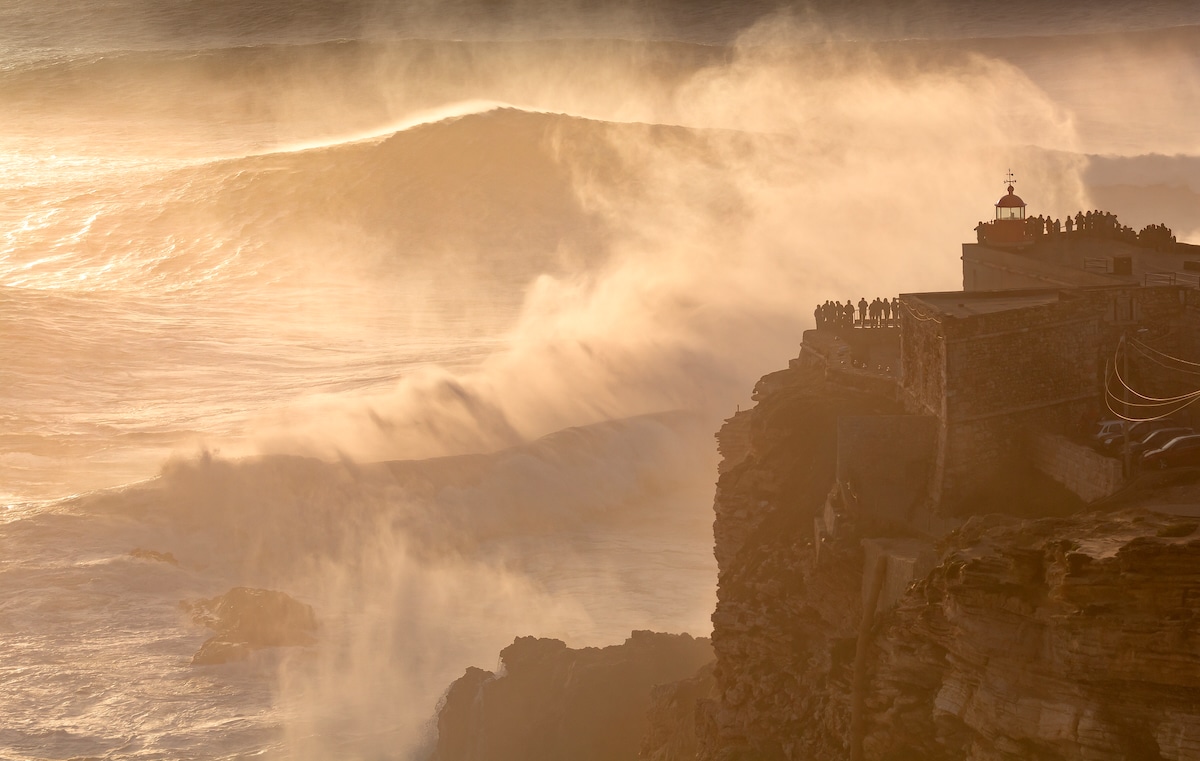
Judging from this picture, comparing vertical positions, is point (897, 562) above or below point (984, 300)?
below

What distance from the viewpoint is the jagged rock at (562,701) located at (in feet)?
90.8

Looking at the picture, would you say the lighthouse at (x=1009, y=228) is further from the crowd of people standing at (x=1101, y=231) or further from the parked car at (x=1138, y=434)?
the parked car at (x=1138, y=434)

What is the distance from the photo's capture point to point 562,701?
28172 millimetres

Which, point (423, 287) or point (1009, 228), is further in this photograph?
point (423, 287)

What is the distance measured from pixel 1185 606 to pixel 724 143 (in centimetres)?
8834

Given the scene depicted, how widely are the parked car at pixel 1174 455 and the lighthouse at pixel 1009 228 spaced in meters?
10.2

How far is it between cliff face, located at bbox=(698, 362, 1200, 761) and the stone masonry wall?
0.71 m

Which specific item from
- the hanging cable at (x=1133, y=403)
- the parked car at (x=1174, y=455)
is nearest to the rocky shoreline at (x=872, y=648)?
the parked car at (x=1174, y=455)

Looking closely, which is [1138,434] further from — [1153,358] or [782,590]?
[782,590]

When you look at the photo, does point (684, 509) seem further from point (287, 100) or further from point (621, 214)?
point (287, 100)

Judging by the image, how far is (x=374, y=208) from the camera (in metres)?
98.8

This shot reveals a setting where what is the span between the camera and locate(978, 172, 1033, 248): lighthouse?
28203 millimetres

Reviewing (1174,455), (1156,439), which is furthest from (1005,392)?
(1174,455)

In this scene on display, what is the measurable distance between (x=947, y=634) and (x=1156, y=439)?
4.32 meters
